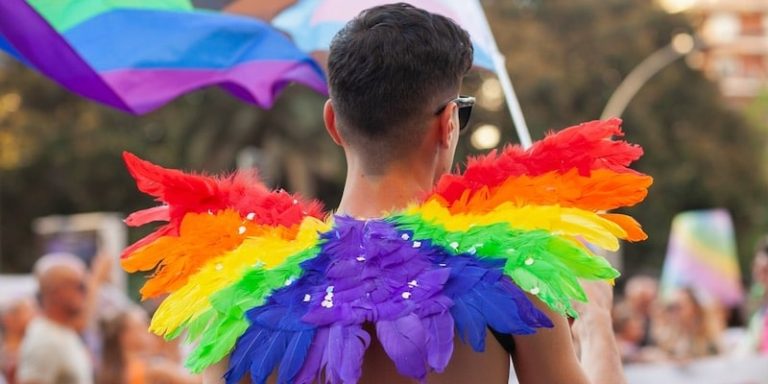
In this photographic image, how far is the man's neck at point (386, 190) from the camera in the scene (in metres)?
2.05

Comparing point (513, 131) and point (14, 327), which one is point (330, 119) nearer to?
point (14, 327)

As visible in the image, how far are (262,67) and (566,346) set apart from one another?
2839mm

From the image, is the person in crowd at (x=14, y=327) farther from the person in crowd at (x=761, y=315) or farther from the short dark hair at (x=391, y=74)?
the short dark hair at (x=391, y=74)

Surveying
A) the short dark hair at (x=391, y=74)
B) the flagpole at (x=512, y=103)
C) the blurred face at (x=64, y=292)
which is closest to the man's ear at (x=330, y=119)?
the short dark hair at (x=391, y=74)

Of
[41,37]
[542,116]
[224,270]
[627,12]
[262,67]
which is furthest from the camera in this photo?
[627,12]

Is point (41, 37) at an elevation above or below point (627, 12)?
above

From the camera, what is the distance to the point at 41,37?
4230mm

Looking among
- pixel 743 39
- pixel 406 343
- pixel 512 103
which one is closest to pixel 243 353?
pixel 406 343

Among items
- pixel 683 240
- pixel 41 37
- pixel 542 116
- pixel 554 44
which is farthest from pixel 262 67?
pixel 554 44

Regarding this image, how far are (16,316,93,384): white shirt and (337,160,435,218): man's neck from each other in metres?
4.39

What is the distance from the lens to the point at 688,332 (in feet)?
33.3

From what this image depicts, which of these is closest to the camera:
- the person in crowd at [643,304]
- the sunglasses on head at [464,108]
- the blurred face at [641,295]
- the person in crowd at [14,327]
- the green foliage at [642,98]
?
the sunglasses on head at [464,108]

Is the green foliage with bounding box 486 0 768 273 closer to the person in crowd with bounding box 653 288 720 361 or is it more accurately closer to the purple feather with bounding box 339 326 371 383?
the person in crowd with bounding box 653 288 720 361

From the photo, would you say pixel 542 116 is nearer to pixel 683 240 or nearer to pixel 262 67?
pixel 683 240
